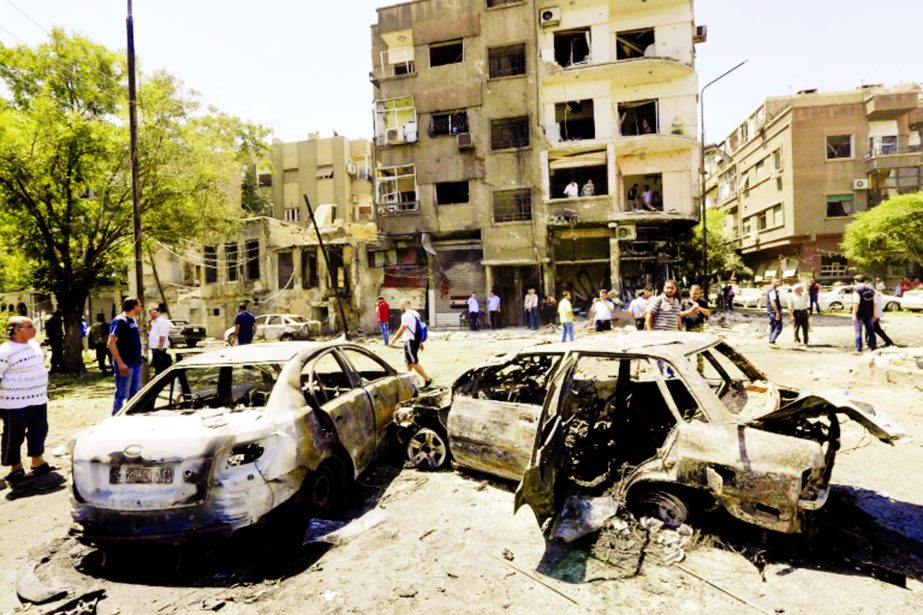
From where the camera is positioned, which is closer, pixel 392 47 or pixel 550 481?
pixel 550 481

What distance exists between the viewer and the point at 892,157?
109 ft

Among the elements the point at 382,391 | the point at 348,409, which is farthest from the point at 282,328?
the point at 348,409

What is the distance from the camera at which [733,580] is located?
3340 mm

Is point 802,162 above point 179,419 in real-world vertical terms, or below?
above

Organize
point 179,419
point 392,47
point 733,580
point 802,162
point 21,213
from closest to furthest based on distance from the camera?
point 733,580
point 179,419
point 21,213
point 392,47
point 802,162

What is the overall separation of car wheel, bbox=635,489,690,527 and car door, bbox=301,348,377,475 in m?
2.62

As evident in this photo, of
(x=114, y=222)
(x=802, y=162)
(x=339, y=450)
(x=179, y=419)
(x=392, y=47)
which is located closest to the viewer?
(x=179, y=419)

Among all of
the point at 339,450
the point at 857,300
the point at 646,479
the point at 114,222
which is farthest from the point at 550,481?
the point at 114,222

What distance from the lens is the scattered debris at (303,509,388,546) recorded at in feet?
13.6

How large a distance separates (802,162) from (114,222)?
39313 millimetres

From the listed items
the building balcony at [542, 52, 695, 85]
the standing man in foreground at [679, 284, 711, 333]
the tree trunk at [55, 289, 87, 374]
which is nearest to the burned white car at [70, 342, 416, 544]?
the standing man in foreground at [679, 284, 711, 333]

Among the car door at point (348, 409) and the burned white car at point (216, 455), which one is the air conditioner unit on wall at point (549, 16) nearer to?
the car door at point (348, 409)

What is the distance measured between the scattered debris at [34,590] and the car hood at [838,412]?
199 inches

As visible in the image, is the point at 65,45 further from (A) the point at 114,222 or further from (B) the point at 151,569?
(B) the point at 151,569
